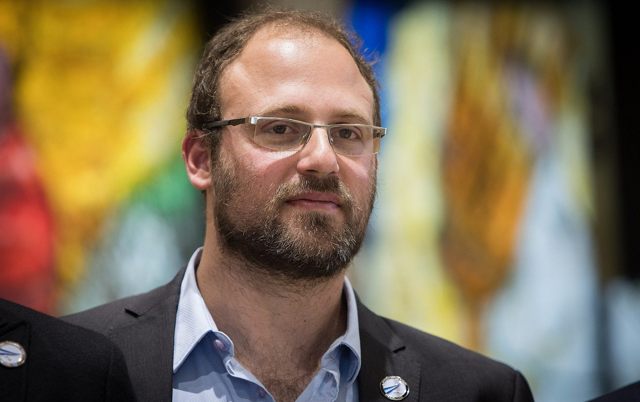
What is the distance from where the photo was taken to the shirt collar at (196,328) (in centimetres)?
281

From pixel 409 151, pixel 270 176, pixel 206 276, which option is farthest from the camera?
pixel 409 151

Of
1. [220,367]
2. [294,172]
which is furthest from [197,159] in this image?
[220,367]

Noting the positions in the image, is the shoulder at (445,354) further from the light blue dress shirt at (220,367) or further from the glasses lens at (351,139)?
the glasses lens at (351,139)

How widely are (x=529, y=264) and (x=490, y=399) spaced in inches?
Answer: 119

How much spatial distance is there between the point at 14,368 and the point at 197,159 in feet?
3.45

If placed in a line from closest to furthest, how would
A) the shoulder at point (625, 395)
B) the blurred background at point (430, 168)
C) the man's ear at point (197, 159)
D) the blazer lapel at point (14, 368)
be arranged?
the blazer lapel at point (14, 368)
the shoulder at point (625, 395)
the man's ear at point (197, 159)
the blurred background at point (430, 168)

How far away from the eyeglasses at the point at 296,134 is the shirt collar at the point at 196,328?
0.49m

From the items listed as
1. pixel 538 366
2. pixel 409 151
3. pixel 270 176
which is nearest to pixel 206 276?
pixel 270 176

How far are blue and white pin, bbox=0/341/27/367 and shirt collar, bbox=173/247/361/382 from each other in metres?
0.55

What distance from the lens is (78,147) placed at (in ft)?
16.9

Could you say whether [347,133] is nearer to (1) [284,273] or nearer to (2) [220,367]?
(1) [284,273]

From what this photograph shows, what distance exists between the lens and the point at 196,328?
9.30 ft

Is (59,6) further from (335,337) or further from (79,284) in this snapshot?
(335,337)

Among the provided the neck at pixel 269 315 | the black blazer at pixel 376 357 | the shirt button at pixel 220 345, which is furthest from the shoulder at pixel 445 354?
the shirt button at pixel 220 345
